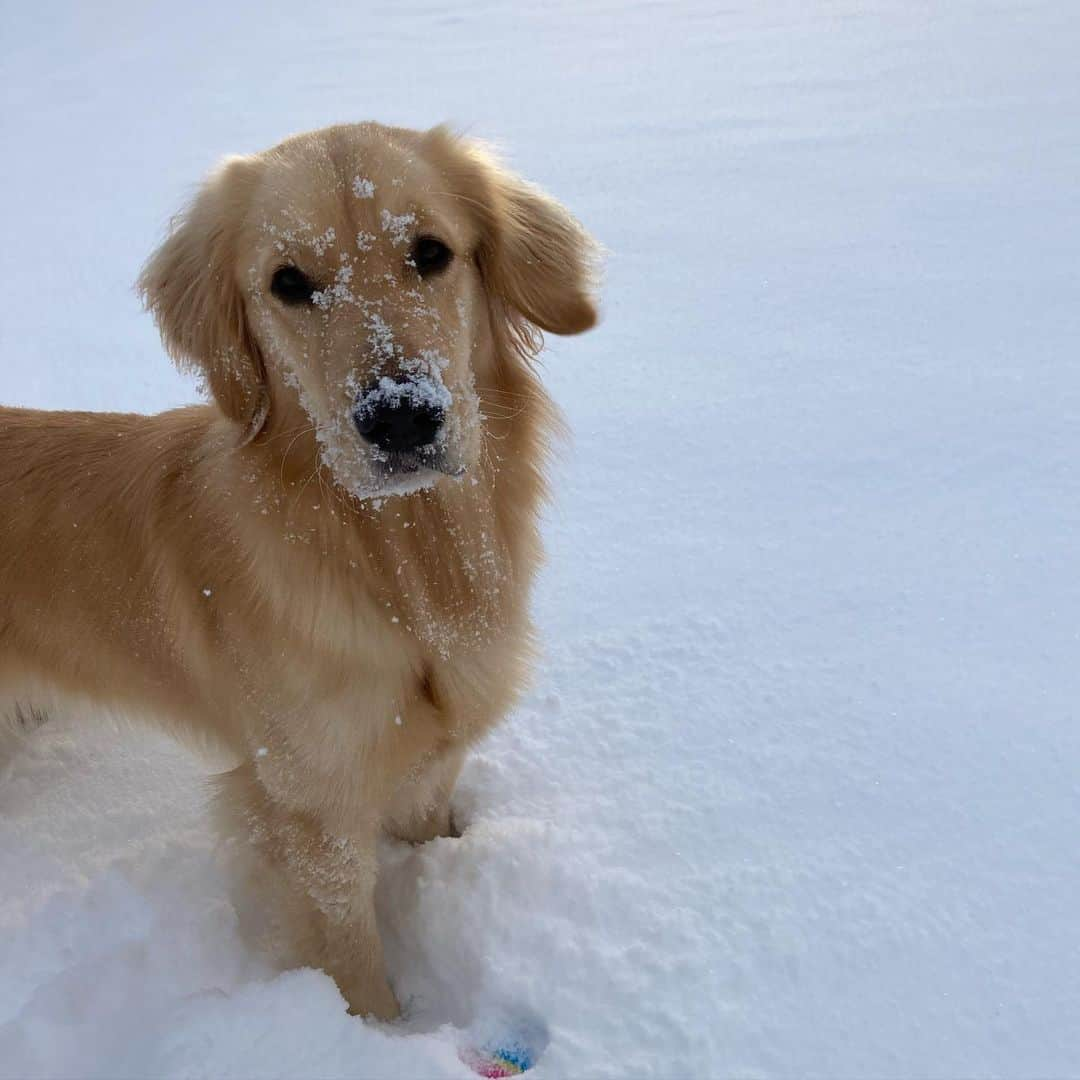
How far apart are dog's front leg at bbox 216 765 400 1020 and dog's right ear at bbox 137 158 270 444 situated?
866 mm

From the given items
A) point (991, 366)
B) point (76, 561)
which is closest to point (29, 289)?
point (76, 561)

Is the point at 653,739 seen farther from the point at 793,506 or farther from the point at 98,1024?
the point at 98,1024

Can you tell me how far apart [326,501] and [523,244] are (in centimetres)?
73

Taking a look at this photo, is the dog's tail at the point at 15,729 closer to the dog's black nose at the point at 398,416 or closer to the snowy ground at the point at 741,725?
the snowy ground at the point at 741,725

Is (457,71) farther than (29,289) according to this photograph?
Yes

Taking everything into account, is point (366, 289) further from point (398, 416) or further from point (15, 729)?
point (15, 729)

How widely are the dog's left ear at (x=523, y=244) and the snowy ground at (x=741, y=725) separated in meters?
1.16

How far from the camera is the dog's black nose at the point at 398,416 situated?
1.63m

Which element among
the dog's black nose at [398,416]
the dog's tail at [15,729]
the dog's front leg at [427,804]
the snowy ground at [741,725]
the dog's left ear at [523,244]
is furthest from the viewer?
the dog's tail at [15,729]

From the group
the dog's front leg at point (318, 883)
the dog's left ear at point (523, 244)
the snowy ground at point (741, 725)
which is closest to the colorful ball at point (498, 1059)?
the snowy ground at point (741, 725)

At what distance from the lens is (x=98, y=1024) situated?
2.03 meters

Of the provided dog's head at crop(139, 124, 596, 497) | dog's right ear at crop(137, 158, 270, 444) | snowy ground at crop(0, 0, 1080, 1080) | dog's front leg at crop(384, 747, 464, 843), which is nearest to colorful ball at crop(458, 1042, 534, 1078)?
snowy ground at crop(0, 0, 1080, 1080)

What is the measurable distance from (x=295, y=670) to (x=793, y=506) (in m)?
1.97

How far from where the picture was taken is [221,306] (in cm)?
200
